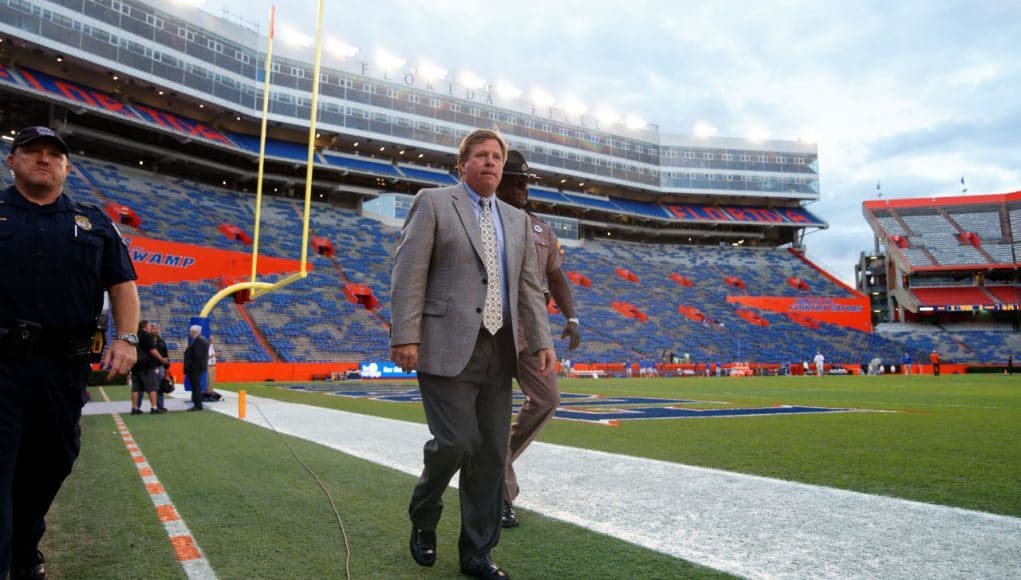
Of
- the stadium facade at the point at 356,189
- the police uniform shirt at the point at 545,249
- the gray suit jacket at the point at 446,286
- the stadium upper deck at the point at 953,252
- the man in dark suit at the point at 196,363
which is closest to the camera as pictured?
the gray suit jacket at the point at 446,286

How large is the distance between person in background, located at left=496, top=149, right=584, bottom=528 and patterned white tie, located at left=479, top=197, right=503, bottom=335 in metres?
0.26

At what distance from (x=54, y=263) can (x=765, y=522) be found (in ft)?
11.2

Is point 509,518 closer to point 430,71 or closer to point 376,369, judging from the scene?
point 376,369

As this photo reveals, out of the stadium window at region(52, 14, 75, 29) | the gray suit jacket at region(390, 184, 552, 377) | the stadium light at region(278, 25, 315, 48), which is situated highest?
the stadium light at region(278, 25, 315, 48)

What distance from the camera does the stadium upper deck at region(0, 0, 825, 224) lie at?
34.9 m

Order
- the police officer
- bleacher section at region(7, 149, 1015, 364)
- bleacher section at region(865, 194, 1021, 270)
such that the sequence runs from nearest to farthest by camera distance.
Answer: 1. the police officer
2. bleacher section at region(7, 149, 1015, 364)
3. bleacher section at region(865, 194, 1021, 270)

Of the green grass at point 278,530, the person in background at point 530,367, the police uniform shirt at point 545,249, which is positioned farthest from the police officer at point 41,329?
the police uniform shirt at point 545,249

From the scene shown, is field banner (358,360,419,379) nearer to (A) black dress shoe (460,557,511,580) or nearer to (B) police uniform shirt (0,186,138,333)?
(B) police uniform shirt (0,186,138,333)

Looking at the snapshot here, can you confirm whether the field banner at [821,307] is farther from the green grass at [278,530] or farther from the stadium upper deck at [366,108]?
the green grass at [278,530]

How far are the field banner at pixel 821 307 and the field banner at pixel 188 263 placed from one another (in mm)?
33177

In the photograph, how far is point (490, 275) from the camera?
287 centimetres

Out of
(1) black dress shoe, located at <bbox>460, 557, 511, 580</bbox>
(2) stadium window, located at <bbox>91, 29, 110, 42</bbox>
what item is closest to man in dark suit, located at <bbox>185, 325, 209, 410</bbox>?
(1) black dress shoe, located at <bbox>460, 557, 511, 580</bbox>

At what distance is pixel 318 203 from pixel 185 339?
2392 centimetres

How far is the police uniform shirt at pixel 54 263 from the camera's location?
251 centimetres
